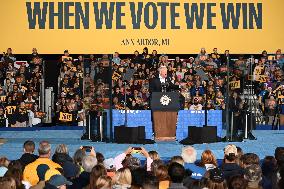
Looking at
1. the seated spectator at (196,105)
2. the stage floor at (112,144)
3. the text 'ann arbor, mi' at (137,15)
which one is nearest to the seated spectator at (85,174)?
the stage floor at (112,144)

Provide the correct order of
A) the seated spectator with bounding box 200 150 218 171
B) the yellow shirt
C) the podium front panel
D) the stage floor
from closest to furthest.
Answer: the yellow shirt → the seated spectator with bounding box 200 150 218 171 → the stage floor → the podium front panel

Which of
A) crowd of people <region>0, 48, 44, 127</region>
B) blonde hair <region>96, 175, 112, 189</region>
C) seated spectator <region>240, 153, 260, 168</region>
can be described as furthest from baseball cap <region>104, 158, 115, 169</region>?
crowd of people <region>0, 48, 44, 127</region>

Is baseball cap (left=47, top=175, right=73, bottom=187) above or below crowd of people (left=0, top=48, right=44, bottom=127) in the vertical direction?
below

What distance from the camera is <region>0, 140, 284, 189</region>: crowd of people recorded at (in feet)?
34.5

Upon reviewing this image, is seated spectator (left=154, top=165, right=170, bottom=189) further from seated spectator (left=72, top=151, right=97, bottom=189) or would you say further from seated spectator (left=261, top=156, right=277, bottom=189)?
seated spectator (left=261, top=156, right=277, bottom=189)

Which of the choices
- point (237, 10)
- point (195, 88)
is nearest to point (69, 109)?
point (195, 88)

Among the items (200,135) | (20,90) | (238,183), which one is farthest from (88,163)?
(20,90)

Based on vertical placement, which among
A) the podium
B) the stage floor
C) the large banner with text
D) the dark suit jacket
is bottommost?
the stage floor

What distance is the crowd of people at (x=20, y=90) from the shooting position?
1113 inches

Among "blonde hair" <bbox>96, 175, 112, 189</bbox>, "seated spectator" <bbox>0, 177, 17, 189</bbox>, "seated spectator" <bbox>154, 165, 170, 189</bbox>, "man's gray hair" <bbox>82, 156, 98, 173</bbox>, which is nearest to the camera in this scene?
"seated spectator" <bbox>0, 177, 17, 189</bbox>

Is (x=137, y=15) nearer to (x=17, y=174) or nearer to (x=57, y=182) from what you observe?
(x=17, y=174)

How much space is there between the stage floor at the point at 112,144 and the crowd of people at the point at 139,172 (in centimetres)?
594

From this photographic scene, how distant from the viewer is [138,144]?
22312mm

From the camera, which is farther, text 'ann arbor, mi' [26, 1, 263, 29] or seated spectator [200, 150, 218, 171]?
text 'ann arbor, mi' [26, 1, 263, 29]
